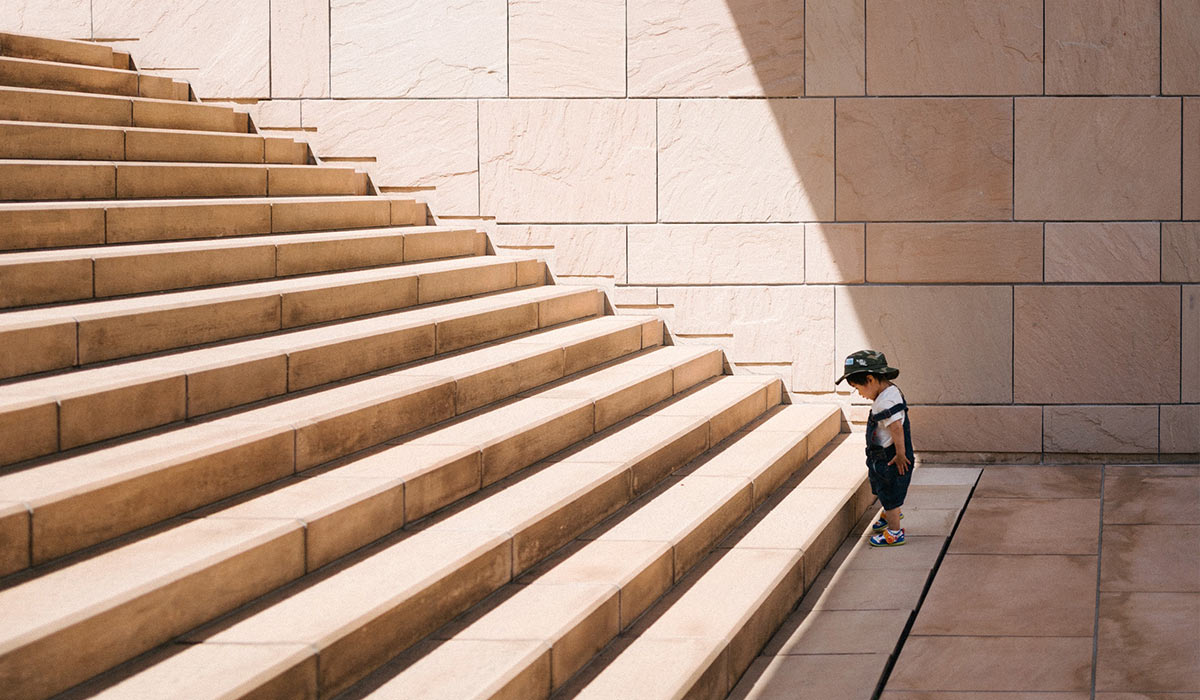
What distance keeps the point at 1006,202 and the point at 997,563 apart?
144 inches

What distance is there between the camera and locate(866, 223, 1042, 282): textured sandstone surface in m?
9.35

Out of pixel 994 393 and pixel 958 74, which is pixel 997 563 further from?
pixel 958 74

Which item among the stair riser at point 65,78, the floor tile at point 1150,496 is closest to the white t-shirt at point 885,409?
the floor tile at point 1150,496

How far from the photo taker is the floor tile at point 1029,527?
701 cm

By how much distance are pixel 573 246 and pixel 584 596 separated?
542 centimetres

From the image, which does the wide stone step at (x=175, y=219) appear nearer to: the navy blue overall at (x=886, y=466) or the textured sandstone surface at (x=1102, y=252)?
the navy blue overall at (x=886, y=466)

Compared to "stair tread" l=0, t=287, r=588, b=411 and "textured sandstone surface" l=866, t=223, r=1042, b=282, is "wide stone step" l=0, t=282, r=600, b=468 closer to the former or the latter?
"stair tread" l=0, t=287, r=588, b=411

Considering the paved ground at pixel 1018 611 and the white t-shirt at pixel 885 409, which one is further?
the white t-shirt at pixel 885 409

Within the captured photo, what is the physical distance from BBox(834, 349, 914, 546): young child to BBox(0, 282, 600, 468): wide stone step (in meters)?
2.40

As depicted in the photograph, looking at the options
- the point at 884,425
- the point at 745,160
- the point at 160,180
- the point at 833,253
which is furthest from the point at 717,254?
the point at 160,180

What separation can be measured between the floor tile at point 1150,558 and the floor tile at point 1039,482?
3.38 ft

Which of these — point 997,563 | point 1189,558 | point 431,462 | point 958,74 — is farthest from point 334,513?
point 958,74

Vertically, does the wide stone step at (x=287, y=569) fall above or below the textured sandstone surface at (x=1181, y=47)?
below

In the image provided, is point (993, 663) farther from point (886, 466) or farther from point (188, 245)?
point (188, 245)
